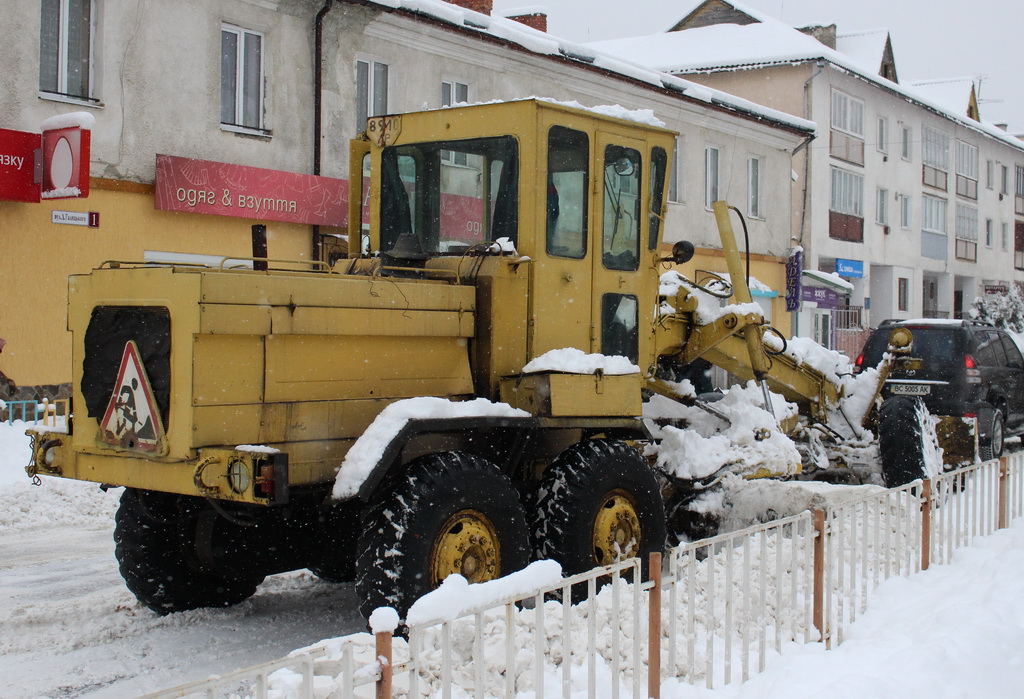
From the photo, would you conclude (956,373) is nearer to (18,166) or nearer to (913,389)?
(913,389)

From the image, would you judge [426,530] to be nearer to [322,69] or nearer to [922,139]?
[322,69]

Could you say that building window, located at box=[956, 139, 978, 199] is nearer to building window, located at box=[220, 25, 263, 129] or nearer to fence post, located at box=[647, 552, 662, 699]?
building window, located at box=[220, 25, 263, 129]

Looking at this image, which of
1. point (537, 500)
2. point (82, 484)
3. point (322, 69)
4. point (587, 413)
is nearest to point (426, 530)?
point (537, 500)

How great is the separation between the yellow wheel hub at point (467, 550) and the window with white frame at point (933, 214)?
36.1 m

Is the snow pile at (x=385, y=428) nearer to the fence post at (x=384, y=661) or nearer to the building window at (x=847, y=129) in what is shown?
the fence post at (x=384, y=661)

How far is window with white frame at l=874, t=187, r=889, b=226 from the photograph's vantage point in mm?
34844

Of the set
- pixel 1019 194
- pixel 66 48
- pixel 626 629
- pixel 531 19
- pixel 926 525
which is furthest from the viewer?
pixel 1019 194

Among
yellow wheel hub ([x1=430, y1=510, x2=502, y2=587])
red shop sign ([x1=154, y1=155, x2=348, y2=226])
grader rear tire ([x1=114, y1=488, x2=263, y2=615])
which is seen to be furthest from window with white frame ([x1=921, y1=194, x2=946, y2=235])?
grader rear tire ([x1=114, y1=488, x2=263, y2=615])

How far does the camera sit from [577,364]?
21.1 feet

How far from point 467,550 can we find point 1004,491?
512 centimetres

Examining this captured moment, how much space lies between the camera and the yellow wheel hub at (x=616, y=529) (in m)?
6.29

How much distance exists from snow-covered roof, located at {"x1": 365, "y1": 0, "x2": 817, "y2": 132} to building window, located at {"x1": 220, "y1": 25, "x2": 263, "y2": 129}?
1.81m

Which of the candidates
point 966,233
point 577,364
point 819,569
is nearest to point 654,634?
point 819,569

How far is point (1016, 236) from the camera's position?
49719 mm
